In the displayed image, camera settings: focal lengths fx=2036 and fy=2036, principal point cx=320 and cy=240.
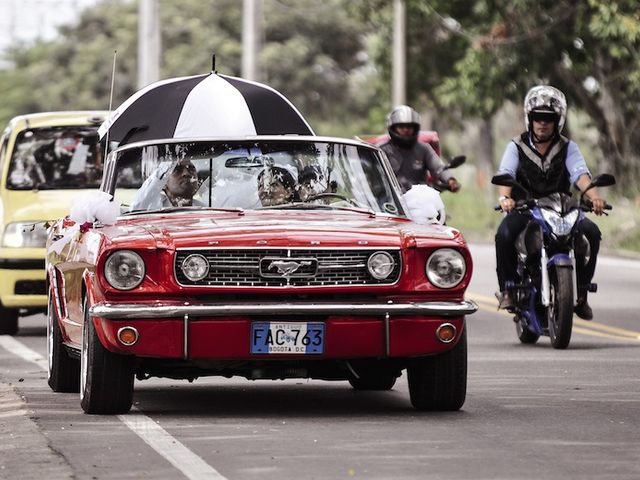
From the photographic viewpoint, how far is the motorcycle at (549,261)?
14773 mm

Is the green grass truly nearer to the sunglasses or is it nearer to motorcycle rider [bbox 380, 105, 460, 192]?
motorcycle rider [bbox 380, 105, 460, 192]

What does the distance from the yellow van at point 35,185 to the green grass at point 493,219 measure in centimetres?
904

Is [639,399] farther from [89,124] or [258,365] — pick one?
[89,124]

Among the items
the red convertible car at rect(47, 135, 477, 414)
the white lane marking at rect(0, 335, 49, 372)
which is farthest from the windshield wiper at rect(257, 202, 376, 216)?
the white lane marking at rect(0, 335, 49, 372)

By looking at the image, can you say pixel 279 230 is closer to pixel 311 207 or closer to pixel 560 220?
pixel 311 207

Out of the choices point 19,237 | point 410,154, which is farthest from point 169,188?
point 410,154

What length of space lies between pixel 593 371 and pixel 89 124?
6.41 metres

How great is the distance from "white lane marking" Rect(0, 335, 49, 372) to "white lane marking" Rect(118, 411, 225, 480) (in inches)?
138

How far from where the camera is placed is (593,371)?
43.0 ft

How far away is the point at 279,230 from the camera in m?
10.1

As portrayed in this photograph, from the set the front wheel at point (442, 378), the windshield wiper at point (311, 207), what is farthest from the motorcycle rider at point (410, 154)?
the front wheel at point (442, 378)

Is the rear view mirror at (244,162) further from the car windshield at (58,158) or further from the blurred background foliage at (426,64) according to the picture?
the blurred background foliage at (426,64)

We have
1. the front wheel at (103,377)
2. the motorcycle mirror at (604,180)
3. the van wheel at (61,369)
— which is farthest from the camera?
the motorcycle mirror at (604,180)

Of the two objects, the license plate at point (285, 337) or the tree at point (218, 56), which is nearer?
the license plate at point (285, 337)
